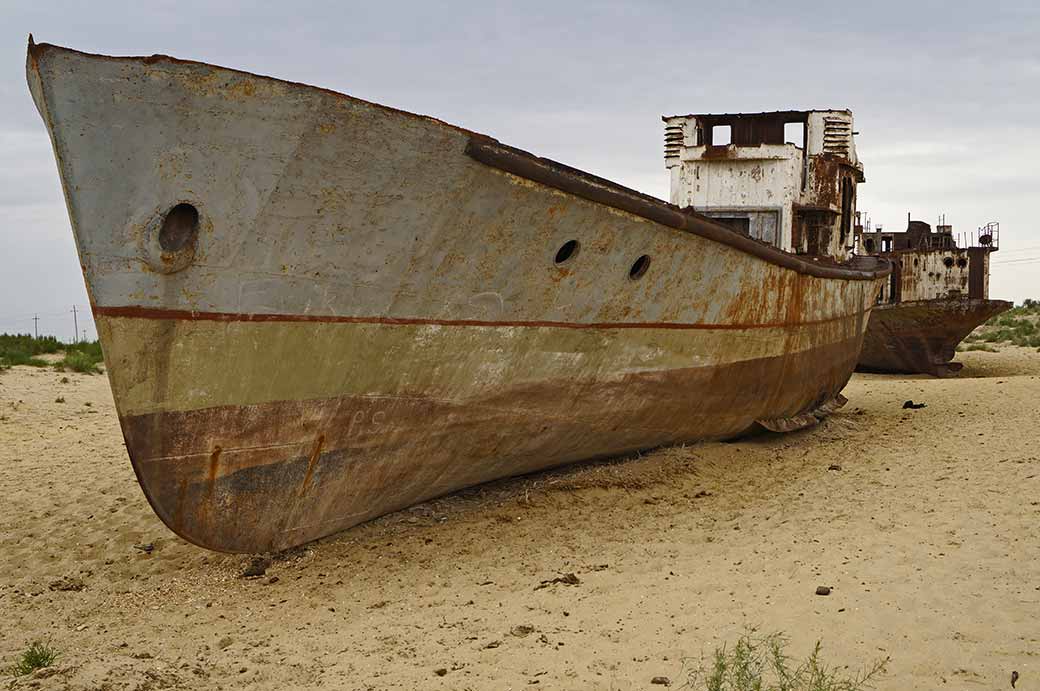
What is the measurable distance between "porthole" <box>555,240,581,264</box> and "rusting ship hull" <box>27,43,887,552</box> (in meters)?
0.02

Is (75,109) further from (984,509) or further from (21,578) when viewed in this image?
(984,509)

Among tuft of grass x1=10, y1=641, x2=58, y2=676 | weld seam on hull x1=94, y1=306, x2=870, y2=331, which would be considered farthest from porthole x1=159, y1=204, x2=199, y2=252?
tuft of grass x1=10, y1=641, x2=58, y2=676

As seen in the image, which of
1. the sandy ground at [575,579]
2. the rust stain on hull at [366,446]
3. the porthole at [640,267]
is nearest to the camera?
the sandy ground at [575,579]

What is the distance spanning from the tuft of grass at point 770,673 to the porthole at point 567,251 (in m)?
2.39

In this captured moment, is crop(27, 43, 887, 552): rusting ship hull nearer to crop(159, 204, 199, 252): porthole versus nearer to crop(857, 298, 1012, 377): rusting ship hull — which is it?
crop(159, 204, 199, 252): porthole

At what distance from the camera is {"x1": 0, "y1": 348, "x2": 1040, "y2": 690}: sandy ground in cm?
349

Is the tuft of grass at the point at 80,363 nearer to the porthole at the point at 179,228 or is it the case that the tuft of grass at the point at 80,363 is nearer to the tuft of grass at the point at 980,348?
the porthole at the point at 179,228

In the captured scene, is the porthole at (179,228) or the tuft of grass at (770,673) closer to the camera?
the tuft of grass at (770,673)

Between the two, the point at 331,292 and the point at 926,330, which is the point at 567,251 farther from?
the point at 926,330

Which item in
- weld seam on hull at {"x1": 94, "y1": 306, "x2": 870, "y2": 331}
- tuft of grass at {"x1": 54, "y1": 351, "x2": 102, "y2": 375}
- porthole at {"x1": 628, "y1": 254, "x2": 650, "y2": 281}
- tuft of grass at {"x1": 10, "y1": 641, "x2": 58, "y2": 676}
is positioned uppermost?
porthole at {"x1": 628, "y1": 254, "x2": 650, "y2": 281}

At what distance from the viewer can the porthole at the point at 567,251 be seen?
5145 mm

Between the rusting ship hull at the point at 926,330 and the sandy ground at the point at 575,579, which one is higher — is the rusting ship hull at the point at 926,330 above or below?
above

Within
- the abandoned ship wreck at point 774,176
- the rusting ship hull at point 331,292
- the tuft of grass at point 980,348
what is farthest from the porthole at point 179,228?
the tuft of grass at point 980,348

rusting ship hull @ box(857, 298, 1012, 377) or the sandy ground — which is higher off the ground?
rusting ship hull @ box(857, 298, 1012, 377)
